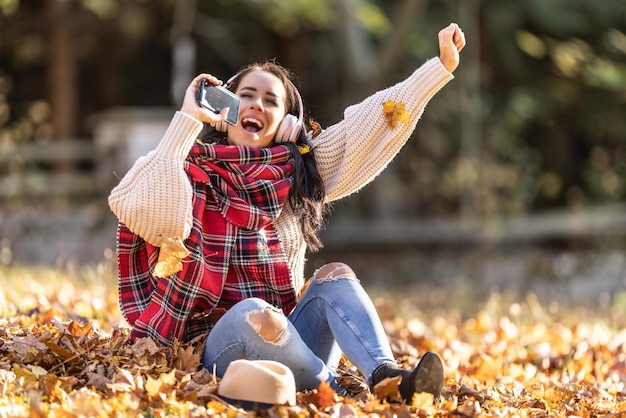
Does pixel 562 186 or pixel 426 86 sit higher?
pixel 426 86

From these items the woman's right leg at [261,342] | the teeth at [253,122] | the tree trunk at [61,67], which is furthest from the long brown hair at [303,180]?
the tree trunk at [61,67]

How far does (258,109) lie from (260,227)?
44 centimetres

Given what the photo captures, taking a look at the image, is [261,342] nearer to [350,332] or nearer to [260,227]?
[350,332]

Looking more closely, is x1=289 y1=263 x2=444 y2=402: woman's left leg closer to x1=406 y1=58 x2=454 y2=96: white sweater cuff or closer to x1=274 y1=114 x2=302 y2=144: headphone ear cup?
x1=274 y1=114 x2=302 y2=144: headphone ear cup

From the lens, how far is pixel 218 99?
10.2 ft

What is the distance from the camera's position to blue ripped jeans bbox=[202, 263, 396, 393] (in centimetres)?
281

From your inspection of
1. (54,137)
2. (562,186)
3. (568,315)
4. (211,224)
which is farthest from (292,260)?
(562,186)

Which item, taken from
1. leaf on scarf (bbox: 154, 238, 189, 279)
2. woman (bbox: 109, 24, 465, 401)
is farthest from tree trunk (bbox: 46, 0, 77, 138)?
leaf on scarf (bbox: 154, 238, 189, 279)

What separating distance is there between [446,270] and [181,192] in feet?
25.0

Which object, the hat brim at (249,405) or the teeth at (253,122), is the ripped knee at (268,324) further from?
the teeth at (253,122)

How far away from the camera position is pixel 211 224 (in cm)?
312

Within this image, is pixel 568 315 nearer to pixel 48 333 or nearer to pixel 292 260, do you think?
pixel 292 260

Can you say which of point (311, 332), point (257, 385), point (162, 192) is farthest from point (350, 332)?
point (162, 192)

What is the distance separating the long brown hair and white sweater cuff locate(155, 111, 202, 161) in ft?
1.20
